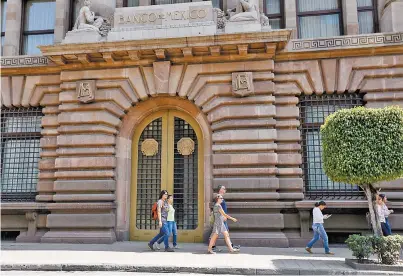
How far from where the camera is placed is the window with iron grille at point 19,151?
56.1 ft

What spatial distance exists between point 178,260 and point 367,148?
5.77 meters

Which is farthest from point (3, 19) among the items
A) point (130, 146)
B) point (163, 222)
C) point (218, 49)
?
point (163, 222)

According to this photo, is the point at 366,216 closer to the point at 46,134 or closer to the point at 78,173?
the point at 78,173

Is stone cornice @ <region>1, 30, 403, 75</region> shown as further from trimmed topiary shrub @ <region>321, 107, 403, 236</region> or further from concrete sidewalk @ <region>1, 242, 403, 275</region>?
concrete sidewalk @ <region>1, 242, 403, 275</region>

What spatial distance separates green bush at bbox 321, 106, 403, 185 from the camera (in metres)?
10.7

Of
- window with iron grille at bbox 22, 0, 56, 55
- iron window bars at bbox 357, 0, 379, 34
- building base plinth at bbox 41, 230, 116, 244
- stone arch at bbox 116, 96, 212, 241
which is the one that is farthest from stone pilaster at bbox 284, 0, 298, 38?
building base plinth at bbox 41, 230, 116, 244

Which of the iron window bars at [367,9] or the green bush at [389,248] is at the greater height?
the iron window bars at [367,9]

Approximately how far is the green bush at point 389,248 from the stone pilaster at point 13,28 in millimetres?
16135

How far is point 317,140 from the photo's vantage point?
1590 cm

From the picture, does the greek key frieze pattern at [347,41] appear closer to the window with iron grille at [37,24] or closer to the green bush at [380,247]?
the green bush at [380,247]

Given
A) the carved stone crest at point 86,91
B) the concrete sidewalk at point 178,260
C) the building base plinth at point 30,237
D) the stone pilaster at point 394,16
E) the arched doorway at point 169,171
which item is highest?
the stone pilaster at point 394,16

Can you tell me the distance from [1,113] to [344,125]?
45.8 ft

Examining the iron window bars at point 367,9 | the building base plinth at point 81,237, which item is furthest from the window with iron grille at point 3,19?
the iron window bars at point 367,9

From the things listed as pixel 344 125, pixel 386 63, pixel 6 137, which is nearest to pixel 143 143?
pixel 6 137
